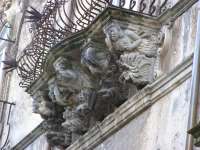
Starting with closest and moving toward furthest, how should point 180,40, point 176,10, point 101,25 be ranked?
1. point 180,40
2. point 176,10
3. point 101,25

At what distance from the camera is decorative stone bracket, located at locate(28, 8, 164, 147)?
10.6 metres

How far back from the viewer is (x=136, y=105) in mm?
10594

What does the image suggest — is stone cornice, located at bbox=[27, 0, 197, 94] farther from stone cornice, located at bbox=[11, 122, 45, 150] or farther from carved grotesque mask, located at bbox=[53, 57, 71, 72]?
stone cornice, located at bbox=[11, 122, 45, 150]

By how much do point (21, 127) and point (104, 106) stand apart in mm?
3491

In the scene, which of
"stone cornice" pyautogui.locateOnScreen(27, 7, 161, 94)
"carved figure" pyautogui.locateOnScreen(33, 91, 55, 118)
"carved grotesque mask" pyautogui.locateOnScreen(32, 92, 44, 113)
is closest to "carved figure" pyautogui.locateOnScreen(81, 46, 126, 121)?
"stone cornice" pyautogui.locateOnScreen(27, 7, 161, 94)

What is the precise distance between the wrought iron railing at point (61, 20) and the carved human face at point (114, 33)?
320 mm

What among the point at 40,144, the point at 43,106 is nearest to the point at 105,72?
the point at 43,106

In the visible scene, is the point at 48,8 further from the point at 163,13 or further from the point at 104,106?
the point at 163,13

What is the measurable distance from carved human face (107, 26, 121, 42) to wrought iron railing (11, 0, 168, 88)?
0.32 meters

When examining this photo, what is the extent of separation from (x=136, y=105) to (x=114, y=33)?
723 millimetres

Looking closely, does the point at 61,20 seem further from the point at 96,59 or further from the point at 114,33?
the point at 114,33

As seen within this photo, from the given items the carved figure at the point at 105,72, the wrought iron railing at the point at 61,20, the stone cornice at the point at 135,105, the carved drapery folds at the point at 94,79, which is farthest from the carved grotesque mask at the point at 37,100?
the carved figure at the point at 105,72

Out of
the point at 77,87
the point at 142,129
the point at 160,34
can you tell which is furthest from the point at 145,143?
the point at 77,87

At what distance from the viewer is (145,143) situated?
33.8 feet
